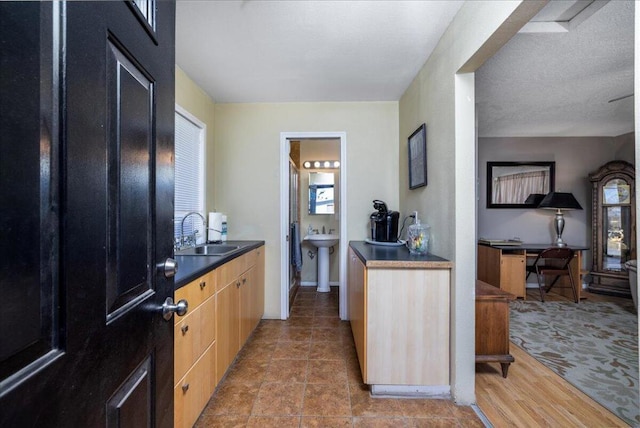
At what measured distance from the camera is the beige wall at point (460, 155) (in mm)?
1466

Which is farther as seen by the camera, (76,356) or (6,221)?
(76,356)

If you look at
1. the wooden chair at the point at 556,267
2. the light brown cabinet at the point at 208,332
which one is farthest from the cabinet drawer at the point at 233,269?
the wooden chair at the point at 556,267

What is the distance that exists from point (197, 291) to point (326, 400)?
1097 mm

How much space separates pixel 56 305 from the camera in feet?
1.42

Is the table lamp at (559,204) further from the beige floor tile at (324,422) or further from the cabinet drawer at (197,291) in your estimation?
the cabinet drawer at (197,291)

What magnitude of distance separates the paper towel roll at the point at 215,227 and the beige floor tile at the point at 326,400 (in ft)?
5.67

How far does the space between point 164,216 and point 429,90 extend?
6.98ft

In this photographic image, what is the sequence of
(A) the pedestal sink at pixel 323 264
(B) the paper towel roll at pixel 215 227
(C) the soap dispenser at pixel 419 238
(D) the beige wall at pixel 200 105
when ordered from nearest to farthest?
(C) the soap dispenser at pixel 419 238
(D) the beige wall at pixel 200 105
(B) the paper towel roll at pixel 215 227
(A) the pedestal sink at pixel 323 264

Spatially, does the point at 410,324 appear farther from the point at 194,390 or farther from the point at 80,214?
the point at 80,214

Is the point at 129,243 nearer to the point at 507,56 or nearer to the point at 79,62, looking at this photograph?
the point at 79,62

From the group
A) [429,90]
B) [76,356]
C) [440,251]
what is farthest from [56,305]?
[429,90]

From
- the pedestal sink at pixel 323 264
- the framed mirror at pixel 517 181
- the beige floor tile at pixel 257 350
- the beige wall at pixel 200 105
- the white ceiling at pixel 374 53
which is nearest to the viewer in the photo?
the white ceiling at pixel 374 53

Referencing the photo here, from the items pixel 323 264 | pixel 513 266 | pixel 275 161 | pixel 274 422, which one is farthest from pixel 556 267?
pixel 274 422

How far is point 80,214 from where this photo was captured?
48cm
